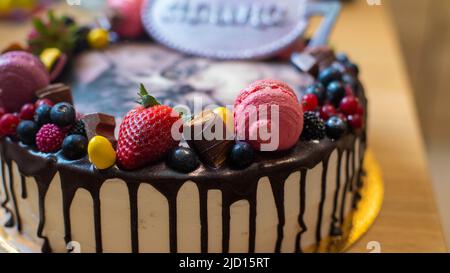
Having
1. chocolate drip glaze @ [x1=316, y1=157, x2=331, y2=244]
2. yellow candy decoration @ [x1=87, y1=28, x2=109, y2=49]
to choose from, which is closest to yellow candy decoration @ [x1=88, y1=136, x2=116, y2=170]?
chocolate drip glaze @ [x1=316, y1=157, x2=331, y2=244]

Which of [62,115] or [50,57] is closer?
[62,115]

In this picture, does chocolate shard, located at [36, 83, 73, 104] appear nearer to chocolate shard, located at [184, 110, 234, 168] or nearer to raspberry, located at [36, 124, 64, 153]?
raspberry, located at [36, 124, 64, 153]

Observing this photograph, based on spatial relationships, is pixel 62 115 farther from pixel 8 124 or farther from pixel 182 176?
pixel 182 176

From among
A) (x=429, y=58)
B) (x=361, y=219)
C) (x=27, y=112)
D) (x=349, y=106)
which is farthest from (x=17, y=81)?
(x=429, y=58)

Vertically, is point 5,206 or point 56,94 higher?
point 56,94

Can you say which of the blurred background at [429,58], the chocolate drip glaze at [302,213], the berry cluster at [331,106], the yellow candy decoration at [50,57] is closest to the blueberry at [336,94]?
the berry cluster at [331,106]

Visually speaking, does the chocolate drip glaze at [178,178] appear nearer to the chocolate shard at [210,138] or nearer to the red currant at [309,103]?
the chocolate shard at [210,138]
